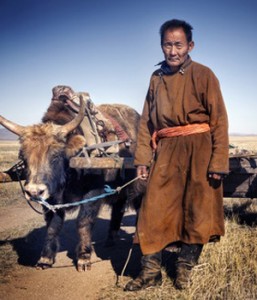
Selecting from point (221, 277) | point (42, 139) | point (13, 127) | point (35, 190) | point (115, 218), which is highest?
point (13, 127)

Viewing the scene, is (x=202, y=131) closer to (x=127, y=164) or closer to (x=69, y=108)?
(x=127, y=164)

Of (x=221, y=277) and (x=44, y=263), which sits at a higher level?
(x=221, y=277)

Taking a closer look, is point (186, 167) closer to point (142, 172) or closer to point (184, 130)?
point (184, 130)

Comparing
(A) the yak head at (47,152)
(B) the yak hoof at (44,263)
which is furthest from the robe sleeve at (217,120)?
(B) the yak hoof at (44,263)

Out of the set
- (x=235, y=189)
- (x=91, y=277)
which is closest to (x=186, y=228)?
(x=235, y=189)

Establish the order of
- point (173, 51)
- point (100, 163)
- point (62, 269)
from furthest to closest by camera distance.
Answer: point (62, 269)
point (100, 163)
point (173, 51)

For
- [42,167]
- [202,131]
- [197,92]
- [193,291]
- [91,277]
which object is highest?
[197,92]

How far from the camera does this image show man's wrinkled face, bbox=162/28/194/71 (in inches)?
113

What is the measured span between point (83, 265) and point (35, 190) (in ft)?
3.68

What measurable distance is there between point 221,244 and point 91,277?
1402 millimetres

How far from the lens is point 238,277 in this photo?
290cm

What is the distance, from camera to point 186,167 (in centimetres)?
286

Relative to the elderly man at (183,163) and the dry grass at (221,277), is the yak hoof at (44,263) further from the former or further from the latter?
the elderly man at (183,163)

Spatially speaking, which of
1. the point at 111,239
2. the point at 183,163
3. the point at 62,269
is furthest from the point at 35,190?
the point at 111,239
